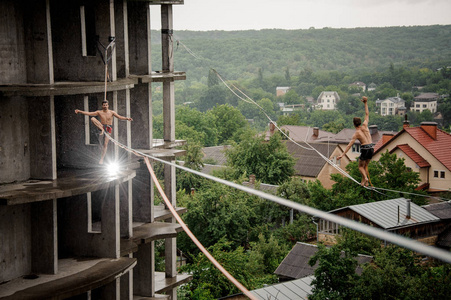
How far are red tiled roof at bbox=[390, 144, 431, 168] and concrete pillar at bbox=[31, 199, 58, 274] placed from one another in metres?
54.4

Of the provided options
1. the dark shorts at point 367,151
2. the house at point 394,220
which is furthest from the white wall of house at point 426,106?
the dark shorts at point 367,151

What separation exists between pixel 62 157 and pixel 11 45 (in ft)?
12.9

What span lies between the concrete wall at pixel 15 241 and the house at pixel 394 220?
32148 millimetres

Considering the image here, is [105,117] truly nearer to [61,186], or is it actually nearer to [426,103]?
[61,186]

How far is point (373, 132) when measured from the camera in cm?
9925

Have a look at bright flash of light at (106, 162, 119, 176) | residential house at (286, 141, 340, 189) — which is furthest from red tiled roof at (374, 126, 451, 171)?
bright flash of light at (106, 162, 119, 176)

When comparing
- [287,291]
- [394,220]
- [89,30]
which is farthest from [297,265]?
[89,30]

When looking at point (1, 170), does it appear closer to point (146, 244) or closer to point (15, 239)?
point (15, 239)

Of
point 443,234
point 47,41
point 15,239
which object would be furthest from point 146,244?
point 443,234

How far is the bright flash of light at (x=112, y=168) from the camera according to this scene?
63.0ft

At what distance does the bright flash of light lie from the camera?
1920 centimetres

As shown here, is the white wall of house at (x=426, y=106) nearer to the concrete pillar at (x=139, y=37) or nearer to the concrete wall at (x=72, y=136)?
the concrete pillar at (x=139, y=37)

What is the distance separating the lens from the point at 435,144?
2721 inches

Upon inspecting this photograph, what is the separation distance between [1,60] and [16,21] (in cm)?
115
